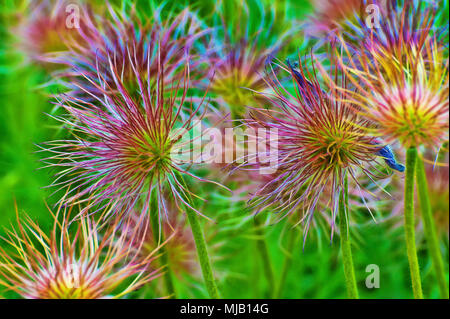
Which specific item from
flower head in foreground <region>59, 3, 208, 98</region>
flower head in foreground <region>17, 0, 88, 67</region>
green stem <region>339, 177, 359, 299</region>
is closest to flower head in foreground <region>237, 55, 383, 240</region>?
green stem <region>339, 177, 359, 299</region>

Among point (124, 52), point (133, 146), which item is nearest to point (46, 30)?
point (124, 52)

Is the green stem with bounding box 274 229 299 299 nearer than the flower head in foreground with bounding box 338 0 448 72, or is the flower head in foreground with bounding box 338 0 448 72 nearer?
the flower head in foreground with bounding box 338 0 448 72

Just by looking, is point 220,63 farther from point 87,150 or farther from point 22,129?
point 22,129

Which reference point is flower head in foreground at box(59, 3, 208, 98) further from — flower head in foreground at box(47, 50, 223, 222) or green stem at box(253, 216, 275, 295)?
green stem at box(253, 216, 275, 295)

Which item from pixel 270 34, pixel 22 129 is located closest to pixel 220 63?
pixel 270 34
